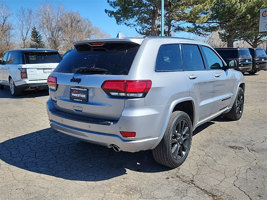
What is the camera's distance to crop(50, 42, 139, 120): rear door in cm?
284

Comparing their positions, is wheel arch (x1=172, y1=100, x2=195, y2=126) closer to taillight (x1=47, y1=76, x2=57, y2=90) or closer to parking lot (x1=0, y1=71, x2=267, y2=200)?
parking lot (x1=0, y1=71, x2=267, y2=200)

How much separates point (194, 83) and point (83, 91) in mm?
1667

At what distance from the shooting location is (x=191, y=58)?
12.5ft

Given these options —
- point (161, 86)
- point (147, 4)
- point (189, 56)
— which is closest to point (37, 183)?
point (161, 86)

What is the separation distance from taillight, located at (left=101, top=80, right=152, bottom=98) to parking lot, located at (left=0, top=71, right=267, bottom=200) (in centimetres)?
114

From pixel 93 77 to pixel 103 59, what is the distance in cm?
31

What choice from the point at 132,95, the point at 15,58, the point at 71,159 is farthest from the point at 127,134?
the point at 15,58

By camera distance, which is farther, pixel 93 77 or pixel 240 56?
pixel 240 56

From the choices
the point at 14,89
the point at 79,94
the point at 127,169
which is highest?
the point at 79,94

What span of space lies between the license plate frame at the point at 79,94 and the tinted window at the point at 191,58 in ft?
4.97

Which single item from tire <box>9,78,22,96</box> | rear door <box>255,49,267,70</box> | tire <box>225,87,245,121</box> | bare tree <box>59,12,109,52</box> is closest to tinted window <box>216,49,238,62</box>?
rear door <box>255,49,267,70</box>

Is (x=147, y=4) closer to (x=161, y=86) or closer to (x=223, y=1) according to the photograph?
(x=223, y=1)

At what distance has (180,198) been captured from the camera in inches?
105

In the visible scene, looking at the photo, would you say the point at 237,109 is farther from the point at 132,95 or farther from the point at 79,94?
the point at 79,94
